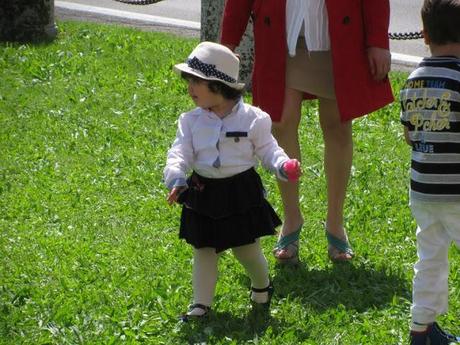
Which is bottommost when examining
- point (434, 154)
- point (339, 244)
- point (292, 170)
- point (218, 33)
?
point (339, 244)

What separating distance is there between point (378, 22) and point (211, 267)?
56.3 inches

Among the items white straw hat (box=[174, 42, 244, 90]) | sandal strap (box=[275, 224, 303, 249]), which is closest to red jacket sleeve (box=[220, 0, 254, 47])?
white straw hat (box=[174, 42, 244, 90])

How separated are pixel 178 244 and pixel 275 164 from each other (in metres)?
1.31

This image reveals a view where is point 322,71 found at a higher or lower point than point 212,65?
lower

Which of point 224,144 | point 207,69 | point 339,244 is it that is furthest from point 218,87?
point 339,244

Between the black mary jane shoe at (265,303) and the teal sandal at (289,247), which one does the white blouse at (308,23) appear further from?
A: the black mary jane shoe at (265,303)

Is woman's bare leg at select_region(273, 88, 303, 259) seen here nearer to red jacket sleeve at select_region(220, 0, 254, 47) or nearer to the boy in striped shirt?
red jacket sleeve at select_region(220, 0, 254, 47)

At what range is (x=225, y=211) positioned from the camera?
15.5 ft

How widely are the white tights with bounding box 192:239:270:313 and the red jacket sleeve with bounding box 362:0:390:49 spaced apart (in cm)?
117

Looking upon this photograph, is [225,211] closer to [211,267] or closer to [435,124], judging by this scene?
[211,267]

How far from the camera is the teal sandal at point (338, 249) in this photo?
559 centimetres

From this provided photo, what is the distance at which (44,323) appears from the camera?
4.88m

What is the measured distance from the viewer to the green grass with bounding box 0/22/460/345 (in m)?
4.88

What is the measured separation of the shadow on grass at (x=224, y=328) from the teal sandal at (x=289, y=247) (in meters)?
0.61
